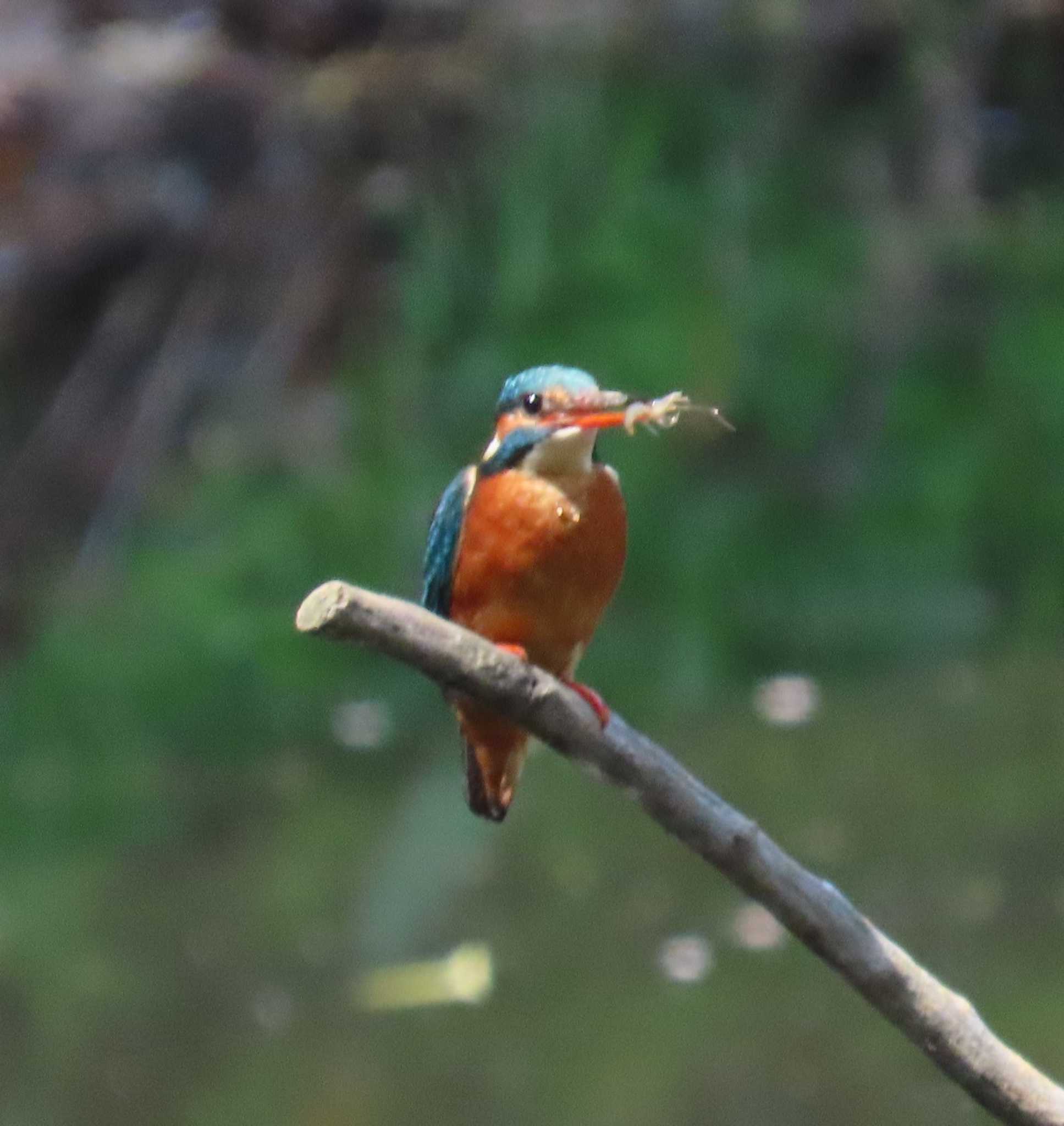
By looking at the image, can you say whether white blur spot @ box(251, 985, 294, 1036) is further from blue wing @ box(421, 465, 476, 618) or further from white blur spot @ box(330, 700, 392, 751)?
blue wing @ box(421, 465, 476, 618)

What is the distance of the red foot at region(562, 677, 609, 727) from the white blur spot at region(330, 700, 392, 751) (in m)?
3.14

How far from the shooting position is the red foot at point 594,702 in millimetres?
1418

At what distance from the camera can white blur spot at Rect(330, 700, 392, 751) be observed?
4.68 m

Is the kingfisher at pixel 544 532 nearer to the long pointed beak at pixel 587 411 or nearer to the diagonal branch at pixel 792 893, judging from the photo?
the long pointed beak at pixel 587 411

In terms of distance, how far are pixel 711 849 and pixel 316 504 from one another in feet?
13.9

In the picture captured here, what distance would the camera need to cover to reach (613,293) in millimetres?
5750

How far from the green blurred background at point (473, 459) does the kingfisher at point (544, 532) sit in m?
1.82

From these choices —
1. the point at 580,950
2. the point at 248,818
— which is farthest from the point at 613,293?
the point at 580,950

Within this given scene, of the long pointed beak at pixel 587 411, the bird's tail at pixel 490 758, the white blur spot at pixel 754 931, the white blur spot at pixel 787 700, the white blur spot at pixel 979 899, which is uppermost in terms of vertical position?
the long pointed beak at pixel 587 411

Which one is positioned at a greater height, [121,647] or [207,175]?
[207,175]

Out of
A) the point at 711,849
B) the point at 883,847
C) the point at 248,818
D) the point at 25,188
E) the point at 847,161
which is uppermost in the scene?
the point at 847,161

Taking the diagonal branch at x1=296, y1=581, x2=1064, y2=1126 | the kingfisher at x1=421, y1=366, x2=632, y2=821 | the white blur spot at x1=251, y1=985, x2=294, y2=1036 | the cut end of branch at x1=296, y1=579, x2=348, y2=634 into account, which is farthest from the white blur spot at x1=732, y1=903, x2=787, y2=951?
the cut end of branch at x1=296, y1=579, x2=348, y2=634

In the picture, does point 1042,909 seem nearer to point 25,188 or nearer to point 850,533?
point 850,533

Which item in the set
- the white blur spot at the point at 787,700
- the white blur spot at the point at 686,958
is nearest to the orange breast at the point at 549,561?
the white blur spot at the point at 686,958
